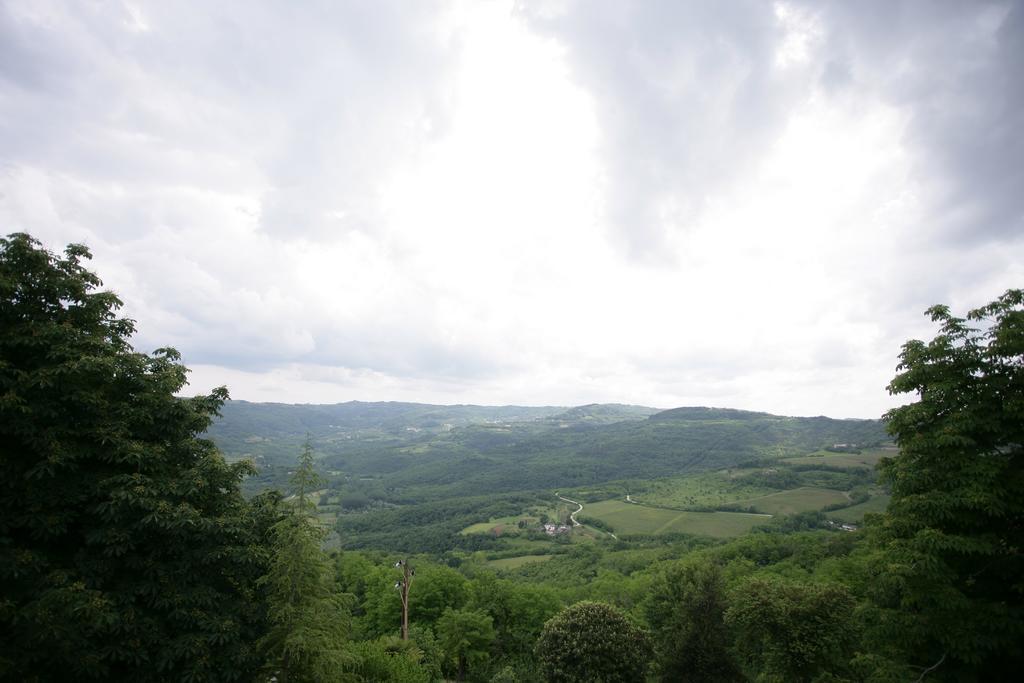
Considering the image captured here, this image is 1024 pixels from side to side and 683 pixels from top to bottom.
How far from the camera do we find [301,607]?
12.2 m

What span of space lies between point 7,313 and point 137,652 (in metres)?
9.03

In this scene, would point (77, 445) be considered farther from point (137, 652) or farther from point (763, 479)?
point (763, 479)

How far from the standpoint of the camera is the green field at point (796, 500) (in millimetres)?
120062

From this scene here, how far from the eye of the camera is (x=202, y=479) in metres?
11.8

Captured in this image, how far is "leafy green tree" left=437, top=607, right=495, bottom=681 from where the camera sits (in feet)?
104

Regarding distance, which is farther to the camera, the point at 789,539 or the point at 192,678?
the point at 789,539

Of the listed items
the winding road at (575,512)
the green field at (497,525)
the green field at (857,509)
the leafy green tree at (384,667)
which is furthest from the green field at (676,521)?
the leafy green tree at (384,667)

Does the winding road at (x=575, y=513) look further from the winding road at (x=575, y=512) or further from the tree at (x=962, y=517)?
the tree at (x=962, y=517)

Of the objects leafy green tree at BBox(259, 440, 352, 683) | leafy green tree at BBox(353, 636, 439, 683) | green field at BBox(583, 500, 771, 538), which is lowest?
green field at BBox(583, 500, 771, 538)

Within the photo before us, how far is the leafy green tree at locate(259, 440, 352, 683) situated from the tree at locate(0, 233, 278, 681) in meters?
0.54

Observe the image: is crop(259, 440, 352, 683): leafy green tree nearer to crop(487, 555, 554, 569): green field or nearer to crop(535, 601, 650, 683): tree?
crop(535, 601, 650, 683): tree

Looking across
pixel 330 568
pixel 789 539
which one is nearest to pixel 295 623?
pixel 330 568

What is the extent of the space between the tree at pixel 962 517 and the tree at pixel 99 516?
1671 cm

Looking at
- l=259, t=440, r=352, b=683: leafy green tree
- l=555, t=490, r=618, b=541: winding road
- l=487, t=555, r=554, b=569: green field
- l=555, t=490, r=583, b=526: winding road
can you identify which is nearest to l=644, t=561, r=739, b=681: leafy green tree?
l=259, t=440, r=352, b=683: leafy green tree
